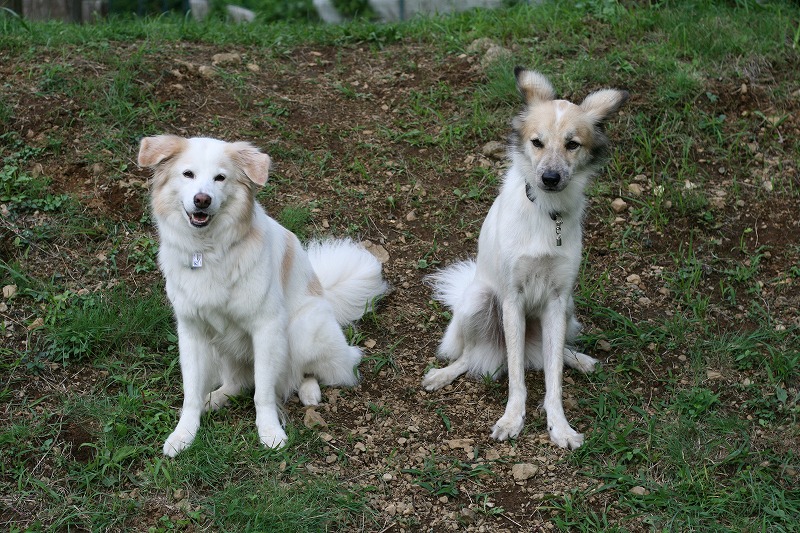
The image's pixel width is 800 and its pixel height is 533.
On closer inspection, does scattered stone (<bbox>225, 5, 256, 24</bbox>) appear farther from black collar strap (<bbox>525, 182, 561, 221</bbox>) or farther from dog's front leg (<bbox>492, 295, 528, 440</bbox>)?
dog's front leg (<bbox>492, 295, 528, 440</bbox>)

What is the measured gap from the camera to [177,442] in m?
3.65

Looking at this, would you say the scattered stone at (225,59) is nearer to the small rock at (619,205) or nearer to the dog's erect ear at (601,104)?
the small rock at (619,205)

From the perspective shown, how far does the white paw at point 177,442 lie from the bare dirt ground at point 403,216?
38 cm

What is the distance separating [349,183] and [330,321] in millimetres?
1689

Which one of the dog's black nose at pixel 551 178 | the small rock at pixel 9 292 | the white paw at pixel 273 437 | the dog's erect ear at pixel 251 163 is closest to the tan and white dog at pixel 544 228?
the dog's black nose at pixel 551 178

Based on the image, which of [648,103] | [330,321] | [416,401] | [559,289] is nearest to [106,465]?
[330,321]

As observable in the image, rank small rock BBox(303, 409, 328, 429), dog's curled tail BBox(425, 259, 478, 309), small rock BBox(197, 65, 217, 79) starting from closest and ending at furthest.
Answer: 1. small rock BBox(303, 409, 328, 429)
2. dog's curled tail BBox(425, 259, 478, 309)
3. small rock BBox(197, 65, 217, 79)

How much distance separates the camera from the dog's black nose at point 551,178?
147 inches

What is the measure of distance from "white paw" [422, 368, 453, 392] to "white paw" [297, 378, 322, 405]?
53 centimetres

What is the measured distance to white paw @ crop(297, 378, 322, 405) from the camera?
4.05m

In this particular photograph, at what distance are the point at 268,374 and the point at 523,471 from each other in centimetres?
117

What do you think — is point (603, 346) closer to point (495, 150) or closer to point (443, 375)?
point (443, 375)

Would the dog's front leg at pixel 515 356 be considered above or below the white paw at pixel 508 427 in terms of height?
above

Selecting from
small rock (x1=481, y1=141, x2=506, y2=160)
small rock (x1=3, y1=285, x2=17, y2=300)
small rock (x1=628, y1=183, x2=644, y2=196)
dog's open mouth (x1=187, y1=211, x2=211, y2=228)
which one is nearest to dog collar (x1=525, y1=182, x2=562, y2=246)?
dog's open mouth (x1=187, y1=211, x2=211, y2=228)
